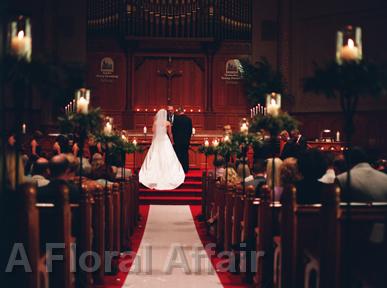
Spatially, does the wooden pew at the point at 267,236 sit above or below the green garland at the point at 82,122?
below

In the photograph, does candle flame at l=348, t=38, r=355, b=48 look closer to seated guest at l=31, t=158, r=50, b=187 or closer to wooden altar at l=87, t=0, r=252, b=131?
seated guest at l=31, t=158, r=50, b=187

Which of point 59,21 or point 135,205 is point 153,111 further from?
point 135,205

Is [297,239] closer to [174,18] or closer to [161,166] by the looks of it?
[161,166]

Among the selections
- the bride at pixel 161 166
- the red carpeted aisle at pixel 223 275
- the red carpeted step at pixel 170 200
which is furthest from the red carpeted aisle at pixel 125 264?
the bride at pixel 161 166

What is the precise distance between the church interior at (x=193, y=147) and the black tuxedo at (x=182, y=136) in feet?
0.12

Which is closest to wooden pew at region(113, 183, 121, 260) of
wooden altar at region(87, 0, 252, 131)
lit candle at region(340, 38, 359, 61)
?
lit candle at region(340, 38, 359, 61)

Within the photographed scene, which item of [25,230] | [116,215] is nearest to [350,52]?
[25,230]

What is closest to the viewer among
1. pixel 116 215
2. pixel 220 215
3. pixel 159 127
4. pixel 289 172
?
pixel 289 172

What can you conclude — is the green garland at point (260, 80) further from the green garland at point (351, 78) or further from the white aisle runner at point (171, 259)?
the green garland at point (351, 78)

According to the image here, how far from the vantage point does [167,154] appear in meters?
14.7

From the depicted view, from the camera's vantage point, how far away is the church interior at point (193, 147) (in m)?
4.33

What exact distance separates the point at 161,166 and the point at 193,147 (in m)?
2.21

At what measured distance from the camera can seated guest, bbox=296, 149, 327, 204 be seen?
5285 millimetres

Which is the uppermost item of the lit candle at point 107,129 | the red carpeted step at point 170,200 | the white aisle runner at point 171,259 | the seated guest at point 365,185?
the lit candle at point 107,129
